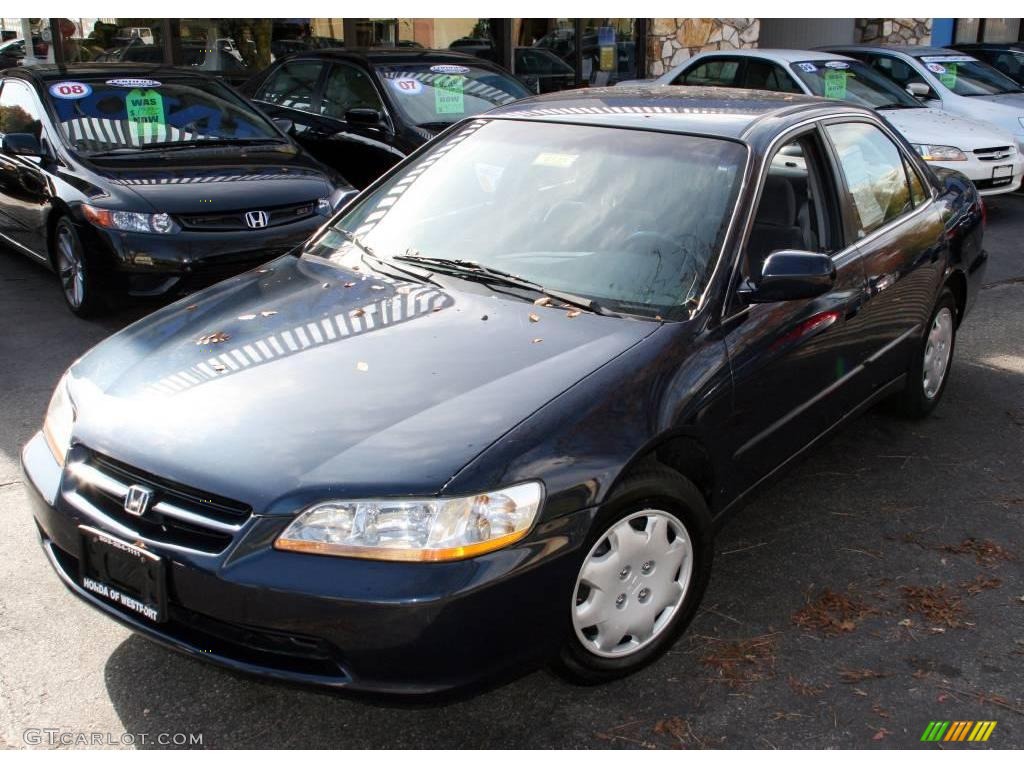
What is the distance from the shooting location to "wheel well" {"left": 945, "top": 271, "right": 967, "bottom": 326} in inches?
206

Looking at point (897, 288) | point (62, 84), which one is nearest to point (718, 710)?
point (897, 288)

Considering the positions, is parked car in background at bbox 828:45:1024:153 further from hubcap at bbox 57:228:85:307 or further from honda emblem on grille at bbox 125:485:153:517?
honda emblem on grille at bbox 125:485:153:517

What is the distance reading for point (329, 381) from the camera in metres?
3.03

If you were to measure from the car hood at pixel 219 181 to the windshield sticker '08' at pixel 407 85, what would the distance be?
1698mm

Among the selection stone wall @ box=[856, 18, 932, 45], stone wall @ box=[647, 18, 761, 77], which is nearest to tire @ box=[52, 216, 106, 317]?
stone wall @ box=[647, 18, 761, 77]

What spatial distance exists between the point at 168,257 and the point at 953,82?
30.5ft

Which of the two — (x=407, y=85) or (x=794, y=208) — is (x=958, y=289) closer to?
(x=794, y=208)

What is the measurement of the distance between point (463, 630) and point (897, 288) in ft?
8.98

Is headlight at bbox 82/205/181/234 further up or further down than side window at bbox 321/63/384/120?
further down

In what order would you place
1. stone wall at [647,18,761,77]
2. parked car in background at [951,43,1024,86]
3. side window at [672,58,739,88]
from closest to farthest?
side window at [672,58,739,88] → parked car in background at [951,43,1024,86] → stone wall at [647,18,761,77]

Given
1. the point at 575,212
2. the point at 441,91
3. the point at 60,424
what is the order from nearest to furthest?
the point at 60,424 < the point at 575,212 < the point at 441,91

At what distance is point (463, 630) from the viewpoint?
2588mm

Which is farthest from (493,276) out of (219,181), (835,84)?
(835,84)

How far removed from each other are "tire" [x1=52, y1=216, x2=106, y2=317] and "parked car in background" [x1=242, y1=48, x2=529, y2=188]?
2.58 meters
